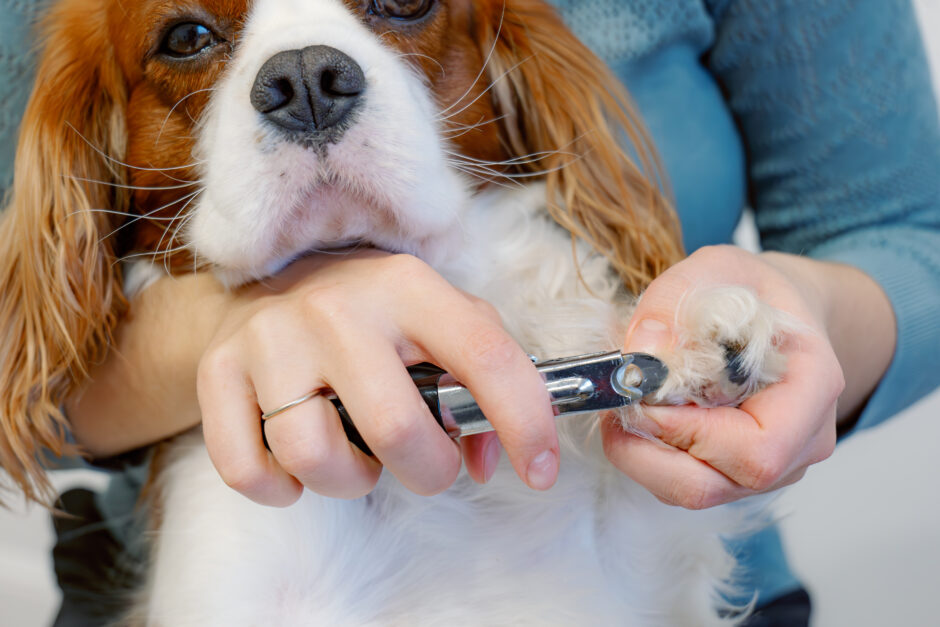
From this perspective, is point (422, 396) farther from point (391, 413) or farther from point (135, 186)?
point (135, 186)

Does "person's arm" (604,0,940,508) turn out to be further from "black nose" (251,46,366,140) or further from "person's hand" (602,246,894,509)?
"black nose" (251,46,366,140)

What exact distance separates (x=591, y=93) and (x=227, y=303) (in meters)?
0.46

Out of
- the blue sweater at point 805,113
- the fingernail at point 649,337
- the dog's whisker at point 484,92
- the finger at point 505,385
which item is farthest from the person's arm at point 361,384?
the blue sweater at point 805,113

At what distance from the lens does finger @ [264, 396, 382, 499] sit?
0.55 m

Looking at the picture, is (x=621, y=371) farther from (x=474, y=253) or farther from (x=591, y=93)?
(x=591, y=93)

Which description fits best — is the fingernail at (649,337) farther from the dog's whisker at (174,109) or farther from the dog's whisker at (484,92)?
the dog's whisker at (174,109)

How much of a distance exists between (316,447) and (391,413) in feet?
0.20

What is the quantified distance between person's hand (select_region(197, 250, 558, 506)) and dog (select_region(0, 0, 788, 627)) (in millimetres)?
107

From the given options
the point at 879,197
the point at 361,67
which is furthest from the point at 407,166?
the point at 879,197

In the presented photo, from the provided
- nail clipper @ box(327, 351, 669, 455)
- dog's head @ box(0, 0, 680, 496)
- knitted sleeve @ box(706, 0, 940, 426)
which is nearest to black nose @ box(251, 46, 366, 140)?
dog's head @ box(0, 0, 680, 496)

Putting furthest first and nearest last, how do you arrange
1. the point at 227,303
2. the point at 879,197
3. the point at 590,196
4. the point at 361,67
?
1. the point at 879,197
2. the point at 590,196
3. the point at 227,303
4. the point at 361,67

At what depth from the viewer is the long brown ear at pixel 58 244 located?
806 millimetres

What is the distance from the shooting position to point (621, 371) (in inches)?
21.9

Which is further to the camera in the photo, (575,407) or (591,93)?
(591,93)
